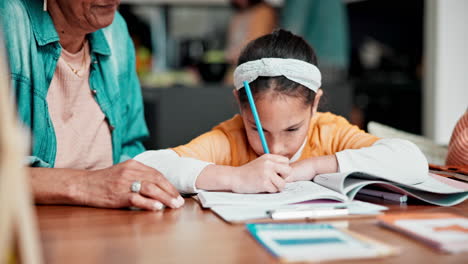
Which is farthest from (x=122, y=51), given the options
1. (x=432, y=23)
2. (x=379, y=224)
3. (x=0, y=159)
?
(x=432, y=23)

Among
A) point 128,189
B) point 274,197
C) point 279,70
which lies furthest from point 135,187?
point 279,70

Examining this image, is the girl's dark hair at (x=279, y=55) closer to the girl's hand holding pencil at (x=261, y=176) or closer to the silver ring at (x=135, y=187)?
the girl's hand holding pencil at (x=261, y=176)

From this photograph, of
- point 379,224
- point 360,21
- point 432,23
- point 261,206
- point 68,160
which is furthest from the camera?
point 360,21

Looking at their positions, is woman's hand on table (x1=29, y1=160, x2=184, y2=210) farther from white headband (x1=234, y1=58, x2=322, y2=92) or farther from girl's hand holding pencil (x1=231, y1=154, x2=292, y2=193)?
white headband (x1=234, y1=58, x2=322, y2=92)

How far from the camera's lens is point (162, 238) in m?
0.67

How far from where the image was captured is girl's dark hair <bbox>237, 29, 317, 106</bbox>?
3.97ft

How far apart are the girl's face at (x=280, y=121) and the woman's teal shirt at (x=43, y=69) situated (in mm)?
463

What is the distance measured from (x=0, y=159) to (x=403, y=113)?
14.2 ft

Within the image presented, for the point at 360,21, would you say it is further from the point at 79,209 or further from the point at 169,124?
the point at 79,209

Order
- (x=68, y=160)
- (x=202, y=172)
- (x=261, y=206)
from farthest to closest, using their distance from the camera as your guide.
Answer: (x=68, y=160), (x=202, y=172), (x=261, y=206)

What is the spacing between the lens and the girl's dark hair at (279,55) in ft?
3.97

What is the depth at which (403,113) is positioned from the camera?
14.2ft

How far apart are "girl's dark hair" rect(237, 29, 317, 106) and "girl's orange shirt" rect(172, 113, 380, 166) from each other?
11 centimetres

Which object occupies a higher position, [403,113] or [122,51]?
[122,51]
